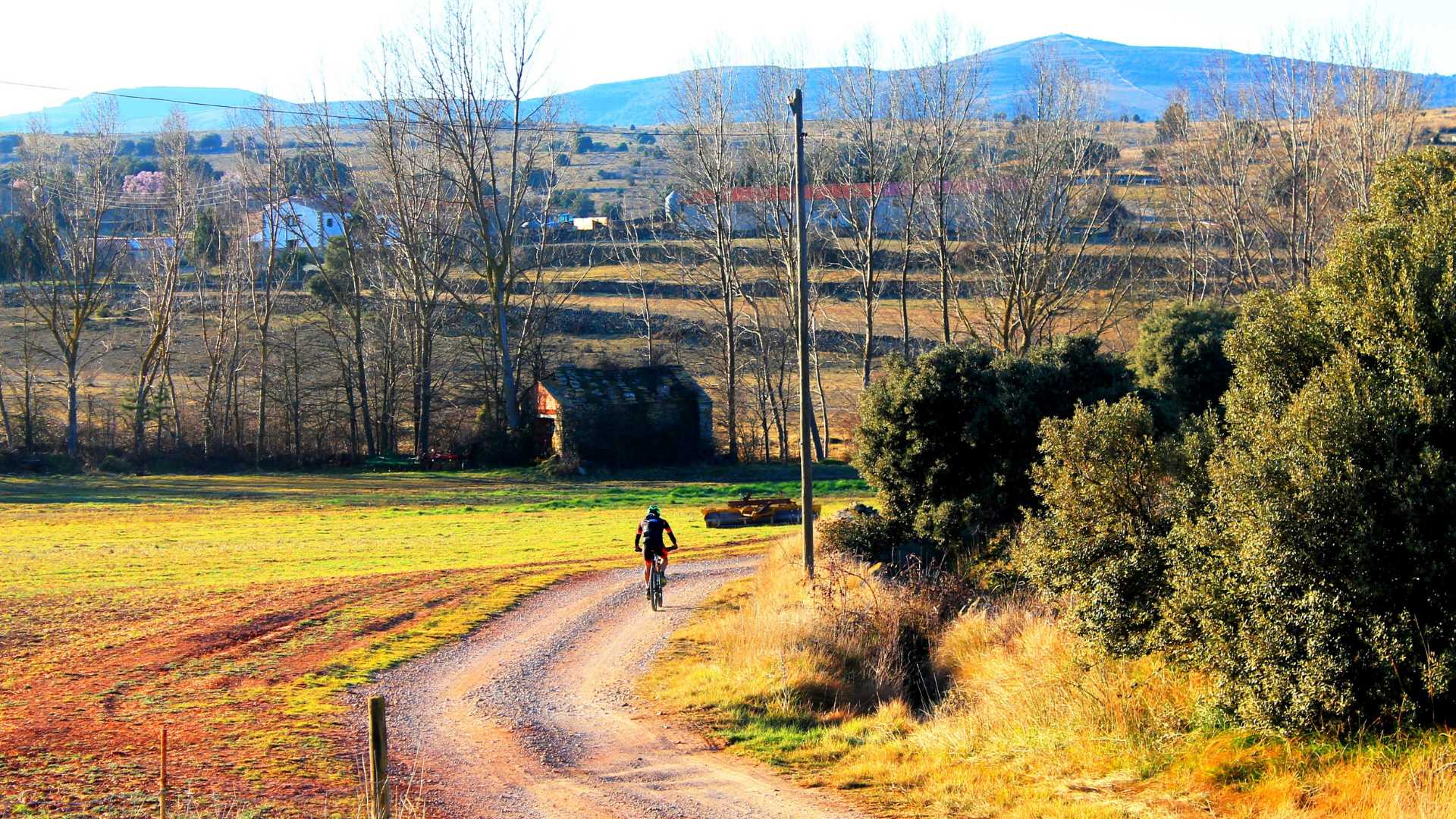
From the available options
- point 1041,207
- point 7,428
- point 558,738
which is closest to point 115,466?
point 7,428

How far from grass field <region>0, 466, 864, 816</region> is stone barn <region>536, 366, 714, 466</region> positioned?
461 cm

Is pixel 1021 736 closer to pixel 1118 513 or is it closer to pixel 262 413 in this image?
pixel 1118 513

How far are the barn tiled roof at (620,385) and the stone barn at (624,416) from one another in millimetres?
30

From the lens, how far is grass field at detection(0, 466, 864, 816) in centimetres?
1028

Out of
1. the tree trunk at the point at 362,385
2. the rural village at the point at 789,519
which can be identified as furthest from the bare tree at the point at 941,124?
the tree trunk at the point at 362,385

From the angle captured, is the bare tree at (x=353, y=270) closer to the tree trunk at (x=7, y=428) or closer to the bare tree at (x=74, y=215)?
the bare tree at (x=74, y=215)

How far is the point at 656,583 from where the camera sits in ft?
63.1

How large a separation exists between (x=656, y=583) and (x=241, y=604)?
658 cm

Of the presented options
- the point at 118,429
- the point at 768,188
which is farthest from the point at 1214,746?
the point at 118,429

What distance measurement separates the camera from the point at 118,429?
1903 inches

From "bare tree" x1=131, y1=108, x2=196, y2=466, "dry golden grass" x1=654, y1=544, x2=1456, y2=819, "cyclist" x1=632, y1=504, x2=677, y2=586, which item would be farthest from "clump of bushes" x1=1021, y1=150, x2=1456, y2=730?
"bare tree" x1=131, y1=108, x2=196, y2=466

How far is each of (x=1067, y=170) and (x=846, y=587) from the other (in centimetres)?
3655

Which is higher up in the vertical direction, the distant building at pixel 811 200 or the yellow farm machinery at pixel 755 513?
the distant building at pixel 811 200

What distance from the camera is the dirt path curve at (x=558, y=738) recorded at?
33.5 feet
